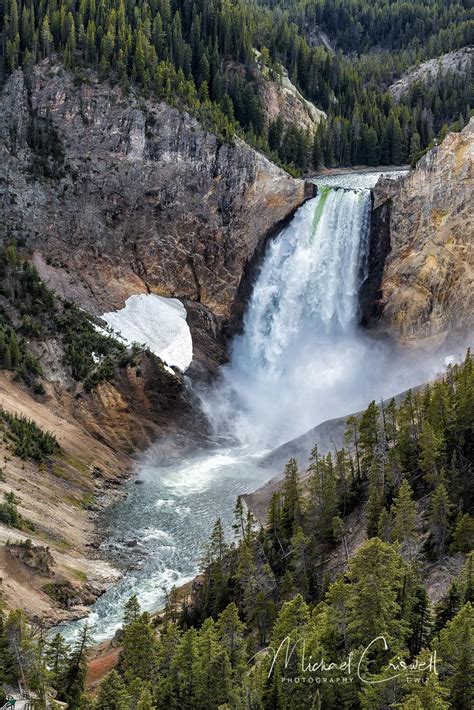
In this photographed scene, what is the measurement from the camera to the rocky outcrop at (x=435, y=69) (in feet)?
479

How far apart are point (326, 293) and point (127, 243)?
22424mm

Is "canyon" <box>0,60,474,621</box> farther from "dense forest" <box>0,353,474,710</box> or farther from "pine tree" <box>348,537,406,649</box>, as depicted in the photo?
"pine tree" <box>348,537,406,649</box>

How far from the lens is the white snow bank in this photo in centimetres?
8425

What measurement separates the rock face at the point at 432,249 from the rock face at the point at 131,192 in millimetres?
13197

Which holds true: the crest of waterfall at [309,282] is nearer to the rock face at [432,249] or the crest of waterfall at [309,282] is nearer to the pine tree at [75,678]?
the rock face at [432,249]

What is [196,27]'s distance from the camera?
113438mm

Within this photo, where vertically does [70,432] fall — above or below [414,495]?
above

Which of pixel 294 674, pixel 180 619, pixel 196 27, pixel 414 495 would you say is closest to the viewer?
pixel 294 674

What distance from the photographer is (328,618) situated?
32969 mm

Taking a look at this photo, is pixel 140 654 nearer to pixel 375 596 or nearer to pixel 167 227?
pixel 375 596

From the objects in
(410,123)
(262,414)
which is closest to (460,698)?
(262,414)

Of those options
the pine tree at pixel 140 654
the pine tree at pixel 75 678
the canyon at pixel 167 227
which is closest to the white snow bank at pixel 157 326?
the canyon at pixel 167 227

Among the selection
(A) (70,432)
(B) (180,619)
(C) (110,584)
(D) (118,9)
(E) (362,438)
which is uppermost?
(D) (118,9)

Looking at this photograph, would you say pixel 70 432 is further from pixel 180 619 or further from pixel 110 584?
pixel 180 619
